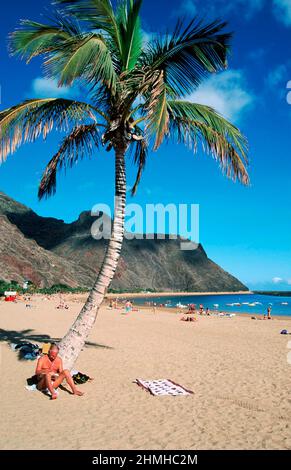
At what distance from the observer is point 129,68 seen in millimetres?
8703

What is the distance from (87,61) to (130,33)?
159cm

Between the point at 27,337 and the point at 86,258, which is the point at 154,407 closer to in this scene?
the point at 27,337

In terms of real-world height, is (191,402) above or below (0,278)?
below

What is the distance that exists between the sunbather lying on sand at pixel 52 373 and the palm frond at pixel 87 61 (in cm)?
542

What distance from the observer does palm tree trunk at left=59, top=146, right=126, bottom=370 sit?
8.20 m

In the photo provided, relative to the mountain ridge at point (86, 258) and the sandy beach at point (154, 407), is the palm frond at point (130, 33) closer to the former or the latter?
the sandy beach at point (154, 407)

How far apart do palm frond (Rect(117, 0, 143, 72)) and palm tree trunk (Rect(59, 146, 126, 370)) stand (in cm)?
203

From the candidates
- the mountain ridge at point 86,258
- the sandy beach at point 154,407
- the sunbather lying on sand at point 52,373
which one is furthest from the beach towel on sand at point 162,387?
the mountain ridge at point 86,258

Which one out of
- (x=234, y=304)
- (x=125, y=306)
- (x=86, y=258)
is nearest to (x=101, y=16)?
(x=125, y=306)

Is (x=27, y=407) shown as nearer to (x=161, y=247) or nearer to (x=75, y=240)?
(x=75, y=240)

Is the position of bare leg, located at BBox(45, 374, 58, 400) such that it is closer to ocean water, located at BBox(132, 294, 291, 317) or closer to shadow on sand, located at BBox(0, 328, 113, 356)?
shadow on sand, located at BBox(0, 328, 113, 356)

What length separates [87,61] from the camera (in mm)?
7516
